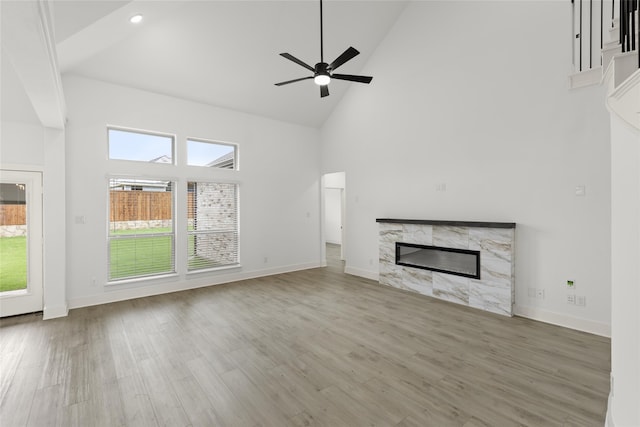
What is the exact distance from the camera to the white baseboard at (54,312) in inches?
161

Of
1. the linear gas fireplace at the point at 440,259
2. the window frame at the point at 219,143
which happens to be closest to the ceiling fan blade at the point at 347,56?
the linear gas fireplace at the point at 440,259

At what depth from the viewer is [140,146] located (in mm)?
5191

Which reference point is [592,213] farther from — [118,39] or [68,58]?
[68,58]

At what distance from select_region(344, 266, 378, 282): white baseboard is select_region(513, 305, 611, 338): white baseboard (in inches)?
103

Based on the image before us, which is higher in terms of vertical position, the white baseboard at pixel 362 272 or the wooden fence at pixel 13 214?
the wooden fence at pixel 13 214

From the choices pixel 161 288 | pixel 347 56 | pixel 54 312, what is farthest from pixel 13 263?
pixel 347 56

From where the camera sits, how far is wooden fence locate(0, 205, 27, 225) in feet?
13.6

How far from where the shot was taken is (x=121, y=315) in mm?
4230

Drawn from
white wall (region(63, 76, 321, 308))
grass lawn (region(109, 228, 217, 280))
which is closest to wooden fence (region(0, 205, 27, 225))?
white wall (region(63, 76, 321, 308))

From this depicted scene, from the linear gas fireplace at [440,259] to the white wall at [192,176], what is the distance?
2702 millimetres

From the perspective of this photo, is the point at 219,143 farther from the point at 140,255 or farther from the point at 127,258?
the point at 127,258

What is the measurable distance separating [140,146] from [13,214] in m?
1.99

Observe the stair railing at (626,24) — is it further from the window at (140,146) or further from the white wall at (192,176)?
the window at (140,146)

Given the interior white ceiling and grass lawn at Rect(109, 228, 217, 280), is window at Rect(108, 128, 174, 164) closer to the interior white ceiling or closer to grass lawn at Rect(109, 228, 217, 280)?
the interior white ceiling
